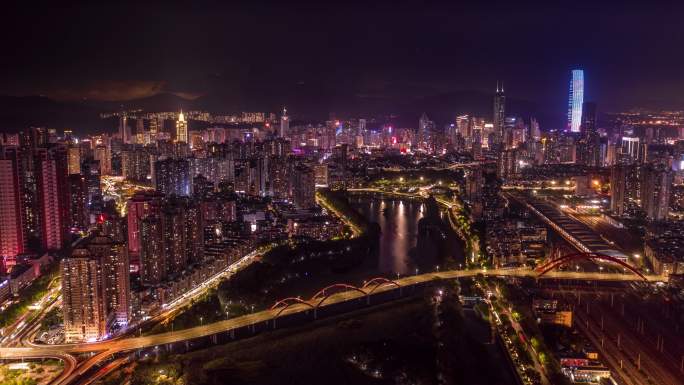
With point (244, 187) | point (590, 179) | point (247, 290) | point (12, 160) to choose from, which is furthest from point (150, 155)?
point (590, 179)

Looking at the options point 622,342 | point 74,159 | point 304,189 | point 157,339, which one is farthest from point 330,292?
point 74,159

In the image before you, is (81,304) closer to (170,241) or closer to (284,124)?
(170,241)

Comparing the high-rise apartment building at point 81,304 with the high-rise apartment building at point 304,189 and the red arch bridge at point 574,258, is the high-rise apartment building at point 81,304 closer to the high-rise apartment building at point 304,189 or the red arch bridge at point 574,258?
the red arch bridge at point 574,258

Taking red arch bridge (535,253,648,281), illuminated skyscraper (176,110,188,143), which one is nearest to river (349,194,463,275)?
red arch bridge (535,253,648,281)

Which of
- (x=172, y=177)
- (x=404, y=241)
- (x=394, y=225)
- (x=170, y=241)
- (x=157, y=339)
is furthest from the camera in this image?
(x=172, y=177)

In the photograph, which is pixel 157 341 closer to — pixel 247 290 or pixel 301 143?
pixel 247 290

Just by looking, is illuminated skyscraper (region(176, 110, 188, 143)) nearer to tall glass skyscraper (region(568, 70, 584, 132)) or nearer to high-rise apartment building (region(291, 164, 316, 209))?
high-rise apartment building (region(291, 164, 316, 209))
